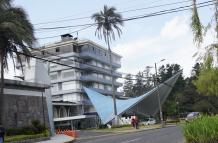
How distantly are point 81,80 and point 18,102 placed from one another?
68708 mm

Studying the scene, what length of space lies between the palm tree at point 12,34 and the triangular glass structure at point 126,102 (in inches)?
1585

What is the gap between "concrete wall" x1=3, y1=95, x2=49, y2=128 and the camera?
39656 millimetres

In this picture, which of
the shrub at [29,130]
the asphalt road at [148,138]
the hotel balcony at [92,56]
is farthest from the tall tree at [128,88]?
the asphalt road at [148,138]

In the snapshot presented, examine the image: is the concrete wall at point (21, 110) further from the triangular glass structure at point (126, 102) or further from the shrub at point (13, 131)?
the triangular glass structure at point (126, 102)

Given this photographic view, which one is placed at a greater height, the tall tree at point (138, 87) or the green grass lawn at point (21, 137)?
the tall tree at point (138, 87)

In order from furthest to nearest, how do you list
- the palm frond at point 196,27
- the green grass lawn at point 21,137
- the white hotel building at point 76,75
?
the white hotel building at point 76,75
the green grass lawn at point 21,137
the palm frond at point 196,27

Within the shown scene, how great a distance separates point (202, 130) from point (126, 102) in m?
64.7

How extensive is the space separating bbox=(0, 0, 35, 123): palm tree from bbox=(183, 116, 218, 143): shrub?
21.9 meters

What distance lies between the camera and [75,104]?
101 metres

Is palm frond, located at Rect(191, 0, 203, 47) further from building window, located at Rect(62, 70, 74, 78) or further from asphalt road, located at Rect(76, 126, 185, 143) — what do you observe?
building window, located at Rect(62, 70, 74, 78)

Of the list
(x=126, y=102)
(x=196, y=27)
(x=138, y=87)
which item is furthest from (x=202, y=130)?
(x=138, y=87)

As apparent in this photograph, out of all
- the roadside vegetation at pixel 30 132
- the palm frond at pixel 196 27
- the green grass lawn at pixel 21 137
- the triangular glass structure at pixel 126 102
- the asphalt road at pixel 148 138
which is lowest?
the asphalt road at pixel 148 138

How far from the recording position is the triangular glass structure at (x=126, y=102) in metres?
76.2

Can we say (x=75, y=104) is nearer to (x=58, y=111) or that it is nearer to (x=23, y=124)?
(x=58, y=111)
